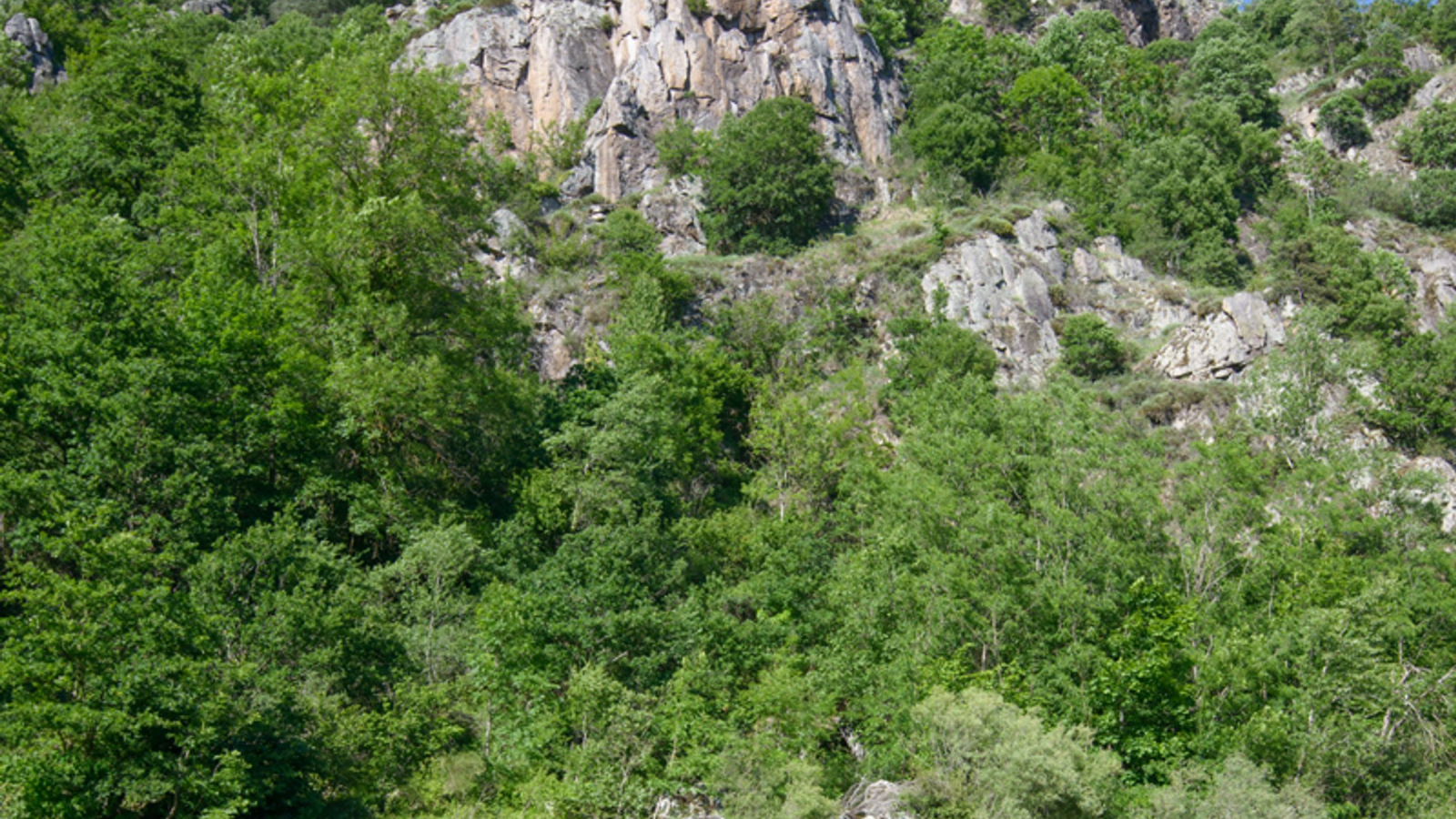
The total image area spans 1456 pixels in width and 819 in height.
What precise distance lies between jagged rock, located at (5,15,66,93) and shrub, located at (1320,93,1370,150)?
7440 cm

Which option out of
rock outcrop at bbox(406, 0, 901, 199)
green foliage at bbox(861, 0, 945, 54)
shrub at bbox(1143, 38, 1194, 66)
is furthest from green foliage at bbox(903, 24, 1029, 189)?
shrub at bbox(1143, 38, 1194, 66)

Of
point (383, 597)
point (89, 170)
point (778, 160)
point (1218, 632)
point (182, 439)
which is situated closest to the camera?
point (182, 439)

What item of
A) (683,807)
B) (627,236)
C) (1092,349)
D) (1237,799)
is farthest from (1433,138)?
(683,807)

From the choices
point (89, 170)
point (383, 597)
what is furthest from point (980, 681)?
point (89, 170)

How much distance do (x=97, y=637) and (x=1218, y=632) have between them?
25.4m

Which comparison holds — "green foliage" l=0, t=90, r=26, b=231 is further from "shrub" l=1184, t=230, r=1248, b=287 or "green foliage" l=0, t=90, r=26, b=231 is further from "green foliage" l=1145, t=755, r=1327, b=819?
"shrub" l=1184, t=230, r=1248, b=287

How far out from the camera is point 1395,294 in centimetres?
5091

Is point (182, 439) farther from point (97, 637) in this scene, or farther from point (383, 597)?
point (97, 637)

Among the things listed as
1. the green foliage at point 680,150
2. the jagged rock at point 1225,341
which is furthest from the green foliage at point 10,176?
the jagged rock at point 1225,341

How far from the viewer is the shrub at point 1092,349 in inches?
1864

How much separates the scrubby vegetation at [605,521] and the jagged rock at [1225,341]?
74.9 inches

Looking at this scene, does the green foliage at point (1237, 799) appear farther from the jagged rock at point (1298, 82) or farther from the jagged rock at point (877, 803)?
the jagged rock at point (1298, 82)

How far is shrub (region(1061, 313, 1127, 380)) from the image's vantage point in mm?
47344

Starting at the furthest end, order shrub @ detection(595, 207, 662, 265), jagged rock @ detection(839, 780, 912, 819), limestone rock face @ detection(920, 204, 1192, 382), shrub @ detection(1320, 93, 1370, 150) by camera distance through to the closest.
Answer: shrub @ detection(1320, 93, 1370, 150)
shrub @ detection(595, 207, 662, 265)
limestone rock face @ detection(920, 204, 1192, 382)
jagged rock @ detection(839, 780, 912, 819)
